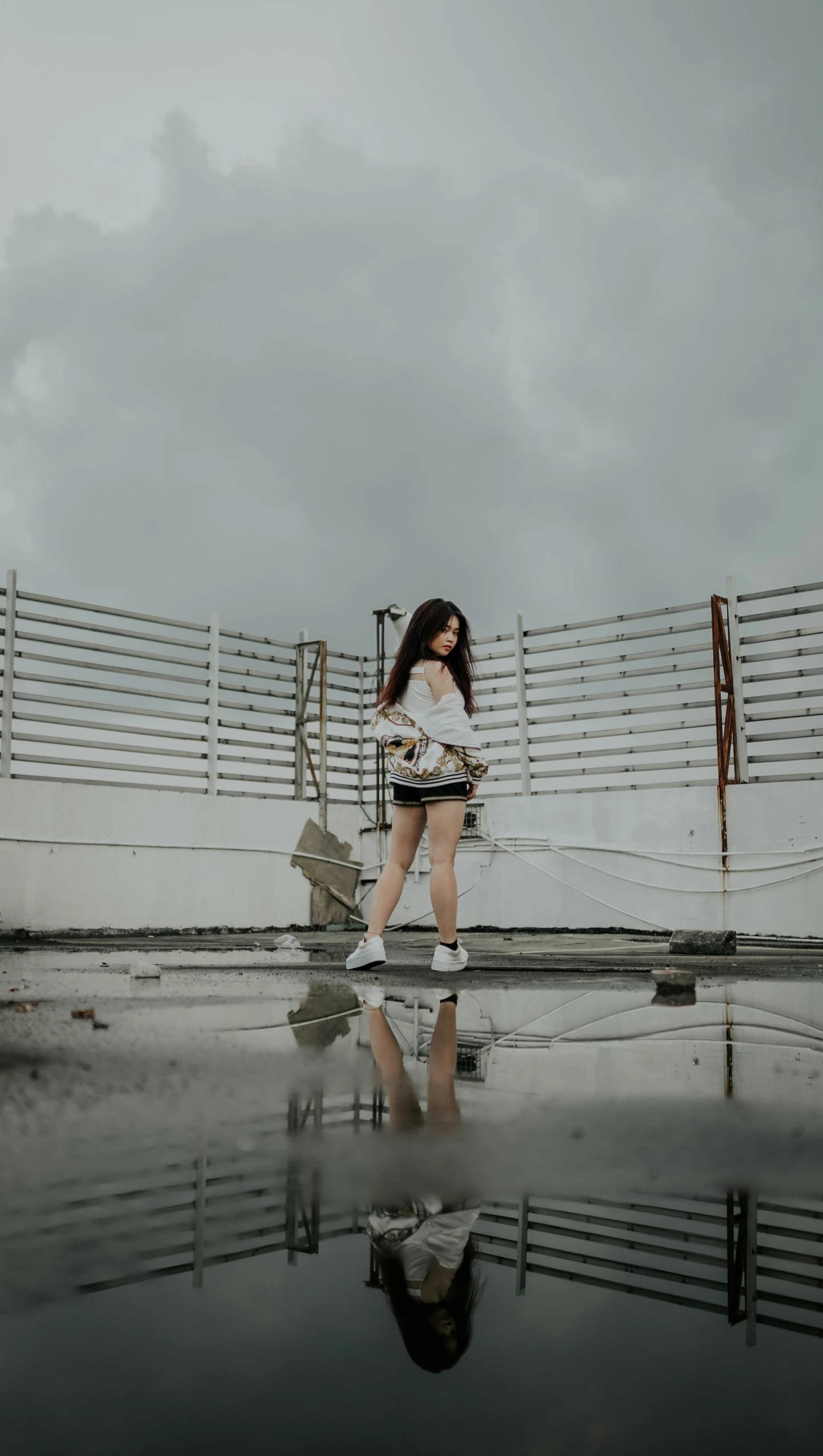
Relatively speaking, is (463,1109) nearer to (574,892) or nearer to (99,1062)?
(99,1062)

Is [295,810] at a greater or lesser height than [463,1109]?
greater

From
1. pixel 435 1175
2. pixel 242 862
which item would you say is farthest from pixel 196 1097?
pixel 242 862

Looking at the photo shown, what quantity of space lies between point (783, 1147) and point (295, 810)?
28.2 feet

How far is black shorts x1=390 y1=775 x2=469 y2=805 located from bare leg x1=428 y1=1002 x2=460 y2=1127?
142cm

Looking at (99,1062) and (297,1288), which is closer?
(297,1288)

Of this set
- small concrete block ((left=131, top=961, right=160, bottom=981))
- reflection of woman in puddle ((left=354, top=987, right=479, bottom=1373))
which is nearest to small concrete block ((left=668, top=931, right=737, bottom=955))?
small concrete block ((left=131, top=961, right=160, bottom=981))

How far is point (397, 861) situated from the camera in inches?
170

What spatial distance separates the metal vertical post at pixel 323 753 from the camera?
9.90 meters

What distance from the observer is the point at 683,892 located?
8117 mm

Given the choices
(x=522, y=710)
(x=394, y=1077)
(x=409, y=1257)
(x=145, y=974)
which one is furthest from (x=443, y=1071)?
(x=522, y=710)

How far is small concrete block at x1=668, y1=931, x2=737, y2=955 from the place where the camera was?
17.5 feet

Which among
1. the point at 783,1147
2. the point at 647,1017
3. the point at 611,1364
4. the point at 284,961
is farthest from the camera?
the point at 284,961

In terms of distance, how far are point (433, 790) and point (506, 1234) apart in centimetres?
335

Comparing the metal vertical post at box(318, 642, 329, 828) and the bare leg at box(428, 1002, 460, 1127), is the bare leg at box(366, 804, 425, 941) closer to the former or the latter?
the bare leg at box(428, 1002, 460, 1127)
